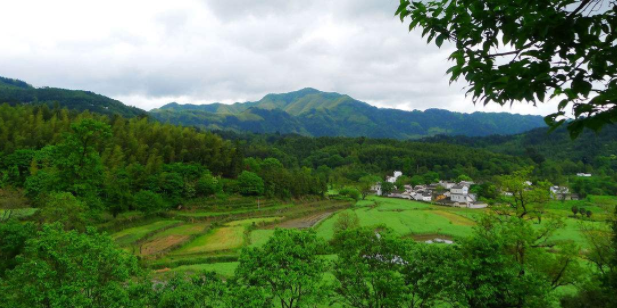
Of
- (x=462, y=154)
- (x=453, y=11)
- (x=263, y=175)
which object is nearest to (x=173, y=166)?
(x=263, y=175)

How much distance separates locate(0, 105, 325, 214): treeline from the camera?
21.8 m

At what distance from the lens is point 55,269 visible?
10.4 meters

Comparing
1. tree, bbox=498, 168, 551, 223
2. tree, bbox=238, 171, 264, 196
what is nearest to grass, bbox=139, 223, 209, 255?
tree, bbox=238, 171, 264, 196

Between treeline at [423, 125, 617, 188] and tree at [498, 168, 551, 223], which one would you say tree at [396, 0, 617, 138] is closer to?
tree at [498, 168, 551, 223]

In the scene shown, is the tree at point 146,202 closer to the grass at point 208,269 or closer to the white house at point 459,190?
the grass at point 208,269

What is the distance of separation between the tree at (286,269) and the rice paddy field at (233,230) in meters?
11.3

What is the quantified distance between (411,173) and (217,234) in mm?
94458

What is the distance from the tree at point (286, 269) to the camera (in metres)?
11.2

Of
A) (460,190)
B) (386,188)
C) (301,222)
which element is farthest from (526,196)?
(386,188)

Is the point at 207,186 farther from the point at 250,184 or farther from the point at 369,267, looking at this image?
the point at 369,267

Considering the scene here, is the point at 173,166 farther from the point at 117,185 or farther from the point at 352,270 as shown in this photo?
the point at 352,270

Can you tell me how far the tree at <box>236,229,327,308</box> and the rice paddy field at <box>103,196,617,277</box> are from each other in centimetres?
1128

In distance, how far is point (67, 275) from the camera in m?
10.2

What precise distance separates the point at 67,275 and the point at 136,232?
2824 cm
